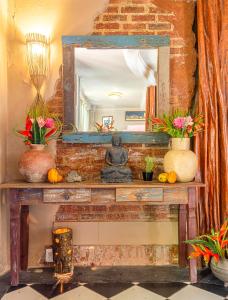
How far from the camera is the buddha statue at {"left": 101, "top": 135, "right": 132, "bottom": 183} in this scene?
2.18 metres

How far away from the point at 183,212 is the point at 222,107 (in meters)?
0.89

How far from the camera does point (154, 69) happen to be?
243cm

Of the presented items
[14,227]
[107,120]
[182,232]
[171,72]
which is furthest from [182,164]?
[14,227]

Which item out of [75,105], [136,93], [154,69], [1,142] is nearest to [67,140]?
[75,105]

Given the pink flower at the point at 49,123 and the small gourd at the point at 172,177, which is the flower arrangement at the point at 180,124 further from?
the pink flower at the point at 49,123

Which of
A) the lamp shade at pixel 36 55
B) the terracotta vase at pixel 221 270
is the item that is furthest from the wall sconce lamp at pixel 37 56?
the terracotta vase at pixel 221 270

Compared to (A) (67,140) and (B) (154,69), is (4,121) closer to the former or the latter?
(A) (67,140)

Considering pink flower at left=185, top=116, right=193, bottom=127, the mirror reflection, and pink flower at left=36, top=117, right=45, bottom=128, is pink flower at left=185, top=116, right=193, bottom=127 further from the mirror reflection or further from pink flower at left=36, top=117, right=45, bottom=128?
pink flower at left=36, top=117, right=45, bottom=128

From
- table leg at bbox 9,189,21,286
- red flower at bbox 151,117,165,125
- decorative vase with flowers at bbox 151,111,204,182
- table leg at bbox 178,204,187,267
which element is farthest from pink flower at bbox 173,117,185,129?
table leg at bbox 9,189,21,286

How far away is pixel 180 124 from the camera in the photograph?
2191mm

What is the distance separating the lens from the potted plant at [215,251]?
2084 mm

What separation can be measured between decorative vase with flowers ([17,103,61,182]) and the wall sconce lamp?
31 centimetres

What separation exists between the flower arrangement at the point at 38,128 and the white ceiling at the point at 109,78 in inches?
15.5

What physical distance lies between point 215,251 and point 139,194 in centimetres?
69
